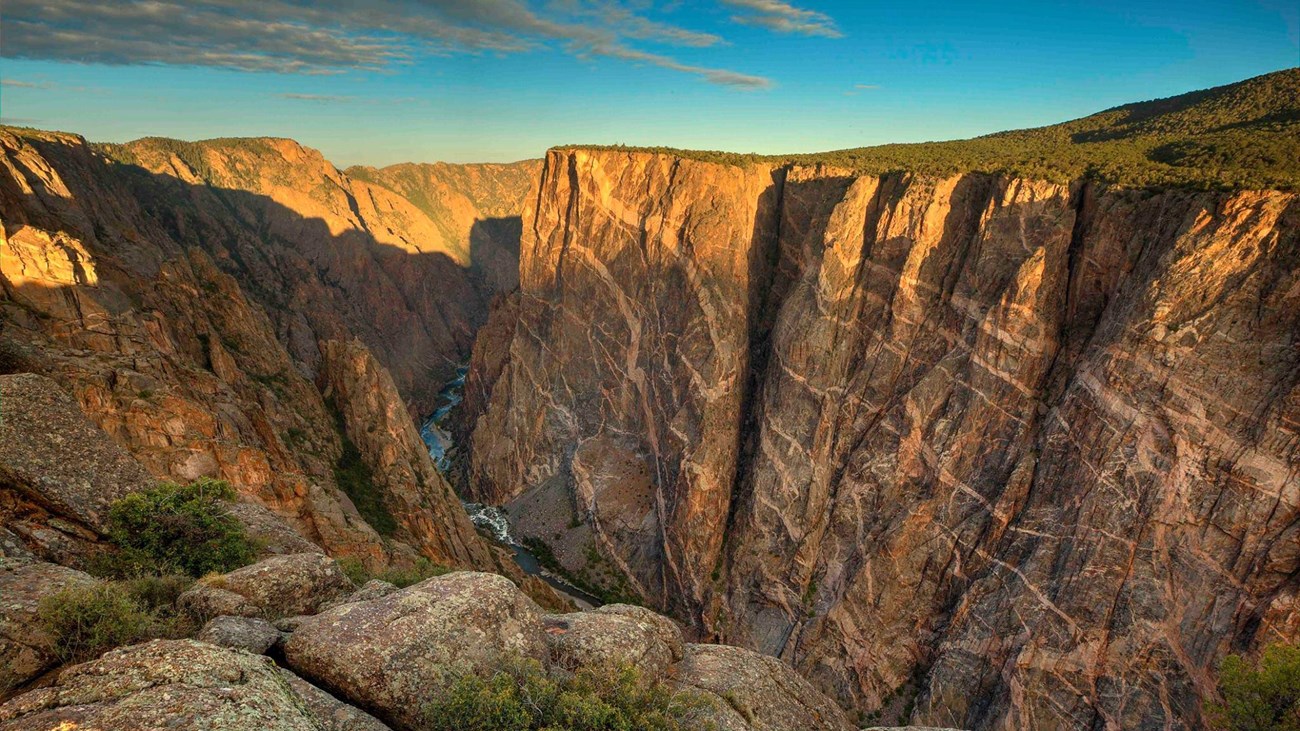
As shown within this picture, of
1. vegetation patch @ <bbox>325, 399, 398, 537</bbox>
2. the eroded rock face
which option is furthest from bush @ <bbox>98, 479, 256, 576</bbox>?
the eroded rock face

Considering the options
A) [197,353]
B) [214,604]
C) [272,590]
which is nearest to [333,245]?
[197,353]

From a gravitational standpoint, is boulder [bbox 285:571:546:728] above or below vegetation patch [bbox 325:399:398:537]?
above

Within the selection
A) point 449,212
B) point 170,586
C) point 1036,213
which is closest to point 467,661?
point 170,586

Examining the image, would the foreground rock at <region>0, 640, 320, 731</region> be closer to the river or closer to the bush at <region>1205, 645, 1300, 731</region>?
the bush at <region>1205, 645, 1300, 731</region>

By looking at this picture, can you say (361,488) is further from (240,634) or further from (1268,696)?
(1268,696)

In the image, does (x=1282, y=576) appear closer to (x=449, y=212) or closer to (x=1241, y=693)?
(x=1241, y=693)
